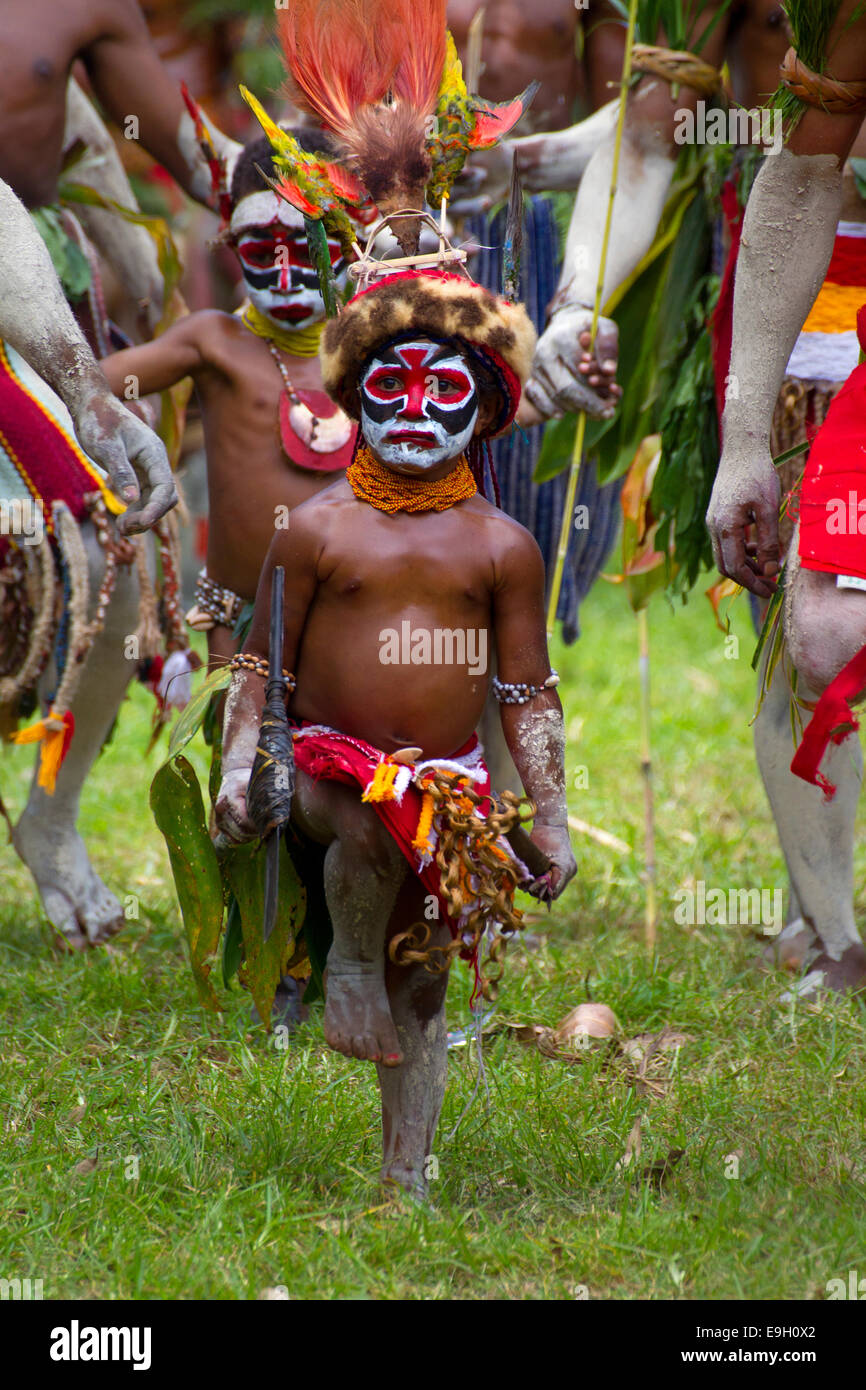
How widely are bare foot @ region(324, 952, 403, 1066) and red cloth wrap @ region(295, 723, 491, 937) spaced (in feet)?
0.49

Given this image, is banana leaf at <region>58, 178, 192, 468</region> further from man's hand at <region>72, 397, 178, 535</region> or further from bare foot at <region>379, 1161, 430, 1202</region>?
bare foot at <region>379, 1161, 430, 1202</region>

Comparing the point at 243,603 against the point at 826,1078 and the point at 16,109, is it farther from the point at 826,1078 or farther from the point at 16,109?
the point at 826,1078

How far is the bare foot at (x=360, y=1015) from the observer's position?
2197 mm

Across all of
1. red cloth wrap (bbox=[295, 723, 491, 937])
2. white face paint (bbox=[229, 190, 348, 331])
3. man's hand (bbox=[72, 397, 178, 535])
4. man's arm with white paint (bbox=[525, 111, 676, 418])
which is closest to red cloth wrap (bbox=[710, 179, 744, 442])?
man's arm with white paint (bbox=[525, 111, 676, 418])

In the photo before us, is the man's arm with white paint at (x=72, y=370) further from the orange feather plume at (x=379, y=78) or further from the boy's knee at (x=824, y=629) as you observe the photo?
the boy's knee at (x=824, y=629)

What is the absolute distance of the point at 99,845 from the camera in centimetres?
451

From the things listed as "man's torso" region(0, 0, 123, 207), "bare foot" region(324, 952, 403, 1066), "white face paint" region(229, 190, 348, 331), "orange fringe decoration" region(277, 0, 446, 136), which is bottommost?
"bare foot" region(324, 952, 403, 1066)

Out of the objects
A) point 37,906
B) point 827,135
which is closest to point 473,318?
point 827,135

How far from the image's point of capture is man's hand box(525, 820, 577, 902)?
2232 millimetres

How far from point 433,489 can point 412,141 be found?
1.73 ft

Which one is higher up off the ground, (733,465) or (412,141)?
(412,141)

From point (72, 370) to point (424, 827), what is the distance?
106 cm

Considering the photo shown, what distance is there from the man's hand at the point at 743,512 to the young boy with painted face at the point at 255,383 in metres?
0.93

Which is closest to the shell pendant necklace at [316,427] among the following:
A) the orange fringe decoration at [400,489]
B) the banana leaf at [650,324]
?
the banana leaf at [650,324]
